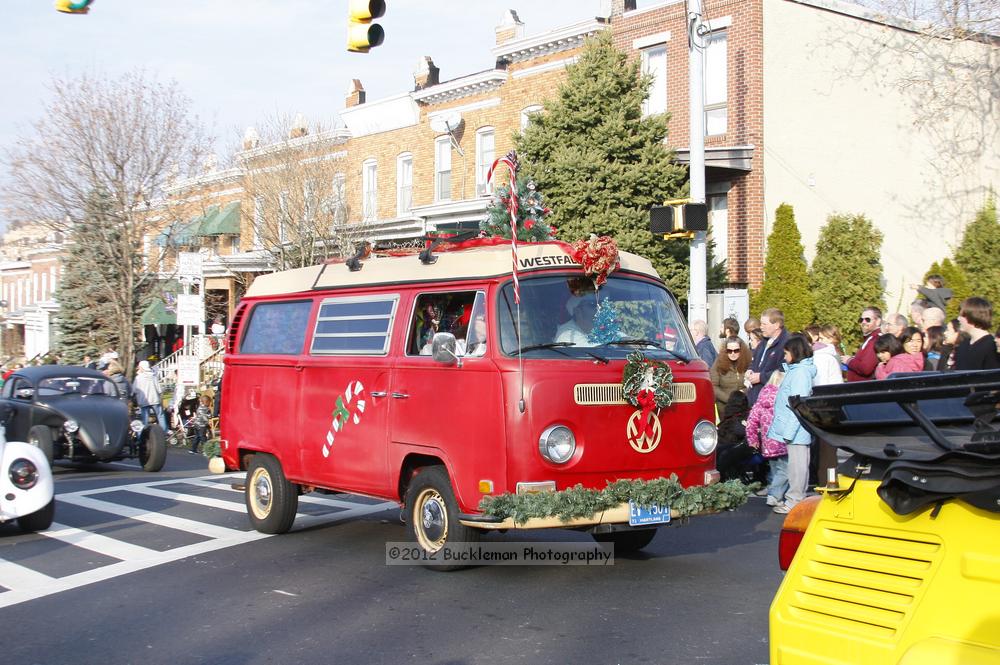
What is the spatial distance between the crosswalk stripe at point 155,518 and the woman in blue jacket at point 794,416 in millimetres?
5591

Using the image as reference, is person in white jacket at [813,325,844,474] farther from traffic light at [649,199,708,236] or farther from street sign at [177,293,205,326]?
street sign at [177,293,205,326]

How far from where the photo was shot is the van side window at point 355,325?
8656 millimetres

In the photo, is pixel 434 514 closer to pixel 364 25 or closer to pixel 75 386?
pixel 364 25

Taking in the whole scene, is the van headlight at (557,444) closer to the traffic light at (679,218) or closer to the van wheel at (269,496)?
the van wheel at (269,496)

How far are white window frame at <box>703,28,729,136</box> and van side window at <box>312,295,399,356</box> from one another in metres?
14.8

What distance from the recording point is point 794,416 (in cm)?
1025

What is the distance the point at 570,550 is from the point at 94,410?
9.62 meters

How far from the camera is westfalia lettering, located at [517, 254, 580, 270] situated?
25.4ft

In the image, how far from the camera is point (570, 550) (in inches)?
350

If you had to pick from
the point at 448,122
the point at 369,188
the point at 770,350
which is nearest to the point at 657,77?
the point at 448,122

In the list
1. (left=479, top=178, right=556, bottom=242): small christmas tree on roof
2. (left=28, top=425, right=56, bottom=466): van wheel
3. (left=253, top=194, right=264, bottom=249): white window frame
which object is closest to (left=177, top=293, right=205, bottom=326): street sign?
(left=253, top=194, right=264, bottom=249): white window frame

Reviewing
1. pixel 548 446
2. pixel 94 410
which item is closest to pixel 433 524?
pixel 548 446

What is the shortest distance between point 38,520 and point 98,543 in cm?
89

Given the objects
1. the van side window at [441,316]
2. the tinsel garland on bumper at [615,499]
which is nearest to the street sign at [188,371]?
the van side window at [441,316]
